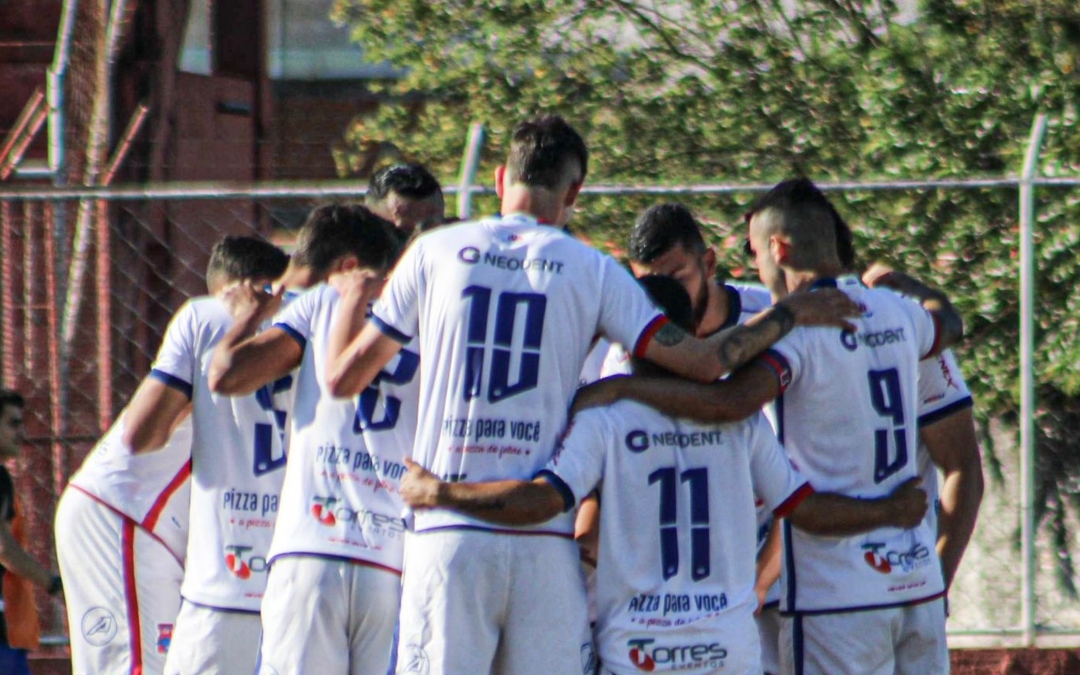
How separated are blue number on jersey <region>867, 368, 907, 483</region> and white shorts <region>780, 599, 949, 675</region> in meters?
0.39

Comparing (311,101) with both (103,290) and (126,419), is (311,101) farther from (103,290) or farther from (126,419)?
(126,419)

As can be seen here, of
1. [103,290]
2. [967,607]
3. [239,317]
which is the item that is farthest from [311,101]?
[239,317]

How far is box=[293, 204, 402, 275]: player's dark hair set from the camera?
15.3 feet

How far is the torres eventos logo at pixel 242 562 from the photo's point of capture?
4832 mm

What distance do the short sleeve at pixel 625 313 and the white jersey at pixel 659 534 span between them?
0.18 meters

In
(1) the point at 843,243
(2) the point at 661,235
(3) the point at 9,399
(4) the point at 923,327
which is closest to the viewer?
(4) the point at 923,327

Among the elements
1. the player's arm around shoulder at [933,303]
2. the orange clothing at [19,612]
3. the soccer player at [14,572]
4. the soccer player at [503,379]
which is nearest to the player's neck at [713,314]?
the player's arm around shoulder at [933,303]

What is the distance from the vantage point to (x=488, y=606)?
3.95m

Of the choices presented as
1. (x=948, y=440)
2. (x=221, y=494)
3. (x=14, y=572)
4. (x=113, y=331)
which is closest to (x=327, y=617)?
(x=221, y=494)

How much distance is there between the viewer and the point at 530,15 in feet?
31.5

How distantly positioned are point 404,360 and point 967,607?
3512mm

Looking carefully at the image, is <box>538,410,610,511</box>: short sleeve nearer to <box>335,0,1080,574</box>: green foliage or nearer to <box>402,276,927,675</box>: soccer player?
<box>402,276,927,675</box>: soccer player

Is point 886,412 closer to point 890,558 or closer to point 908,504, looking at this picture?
point 908,504

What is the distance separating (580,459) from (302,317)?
1018 millimetres
